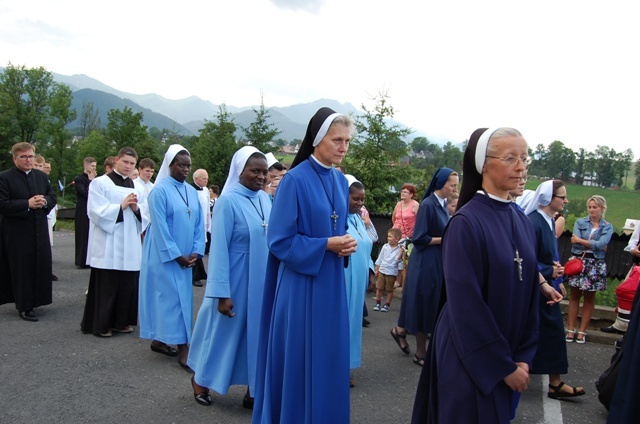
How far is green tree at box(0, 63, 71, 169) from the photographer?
57594 mm

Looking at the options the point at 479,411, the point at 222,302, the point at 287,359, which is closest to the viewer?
the point at 479,411

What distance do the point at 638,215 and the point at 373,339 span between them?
26.1 feet

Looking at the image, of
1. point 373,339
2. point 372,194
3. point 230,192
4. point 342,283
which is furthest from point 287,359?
point 372,194

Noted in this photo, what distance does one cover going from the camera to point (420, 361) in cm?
621

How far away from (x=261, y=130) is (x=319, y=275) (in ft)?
68.0

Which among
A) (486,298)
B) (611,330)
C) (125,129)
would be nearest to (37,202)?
(486,298)

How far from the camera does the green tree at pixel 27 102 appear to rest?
5759 cm

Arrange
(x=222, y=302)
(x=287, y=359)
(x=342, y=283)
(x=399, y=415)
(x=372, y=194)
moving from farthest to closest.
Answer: (x=372, y=194), (x=399, y=415), (x=222, y=302), (x=342, y=283), (x=287, y=359)

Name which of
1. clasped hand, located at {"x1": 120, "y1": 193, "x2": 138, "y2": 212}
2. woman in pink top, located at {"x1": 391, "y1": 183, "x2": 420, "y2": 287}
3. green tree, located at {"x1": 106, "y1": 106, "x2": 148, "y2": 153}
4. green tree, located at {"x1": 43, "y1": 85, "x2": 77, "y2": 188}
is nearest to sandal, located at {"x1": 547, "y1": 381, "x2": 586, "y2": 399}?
woman in pink top, located at {"x1": 391, "y1": 183, "x2": 420, "y2": 287}

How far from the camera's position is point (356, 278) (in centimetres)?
569

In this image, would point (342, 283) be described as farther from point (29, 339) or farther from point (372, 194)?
point (372, 194)

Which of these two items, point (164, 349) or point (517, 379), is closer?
point (517, 379)

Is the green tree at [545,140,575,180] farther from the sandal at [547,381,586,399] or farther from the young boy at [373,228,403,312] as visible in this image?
the sandal at [547,381,586,399]

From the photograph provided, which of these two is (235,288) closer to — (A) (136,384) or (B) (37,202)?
(A) (136,384)
